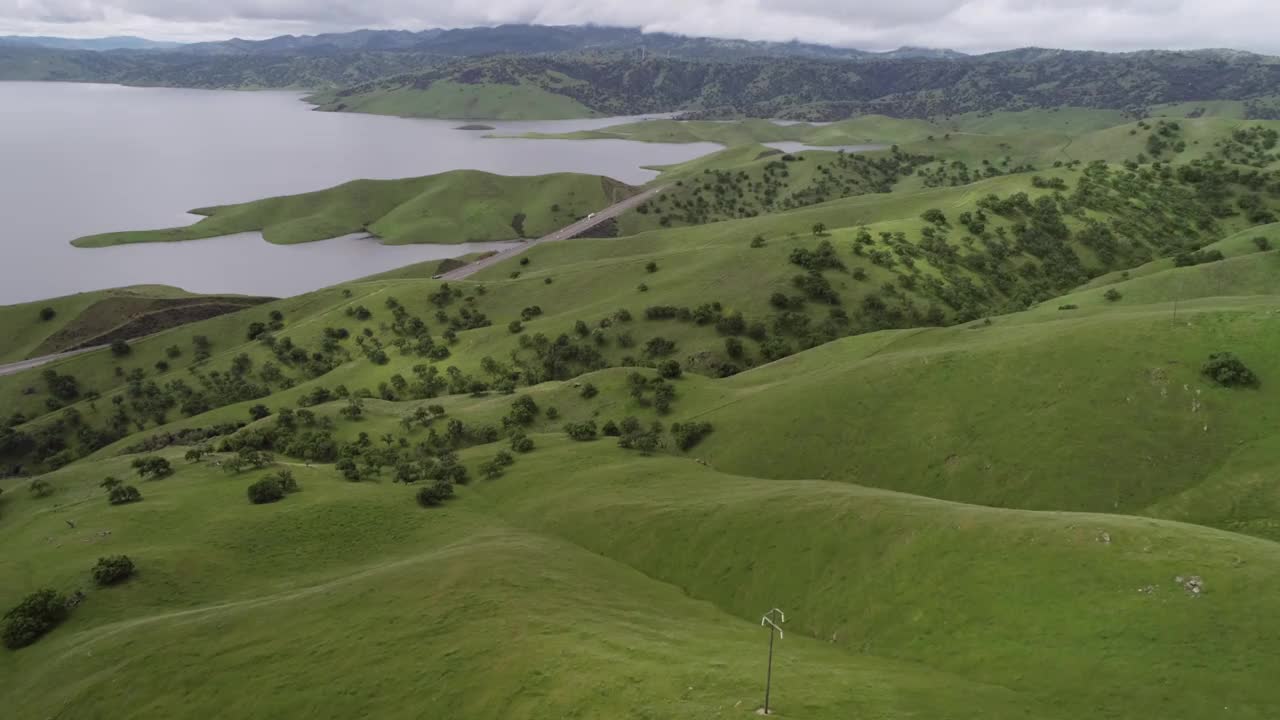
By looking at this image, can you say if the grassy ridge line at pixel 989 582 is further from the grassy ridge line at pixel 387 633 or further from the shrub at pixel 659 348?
the shrub at pixel 659 348

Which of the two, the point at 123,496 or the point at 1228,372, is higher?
the point at 1228,372

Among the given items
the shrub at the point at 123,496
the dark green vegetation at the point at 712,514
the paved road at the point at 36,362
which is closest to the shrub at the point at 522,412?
the dark green vegetation at the point at 712,514

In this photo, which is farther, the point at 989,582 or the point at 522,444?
the point at 522,444

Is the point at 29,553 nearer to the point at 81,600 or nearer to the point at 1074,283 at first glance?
the point at 81,600

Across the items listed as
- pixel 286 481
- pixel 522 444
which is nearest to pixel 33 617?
pixel 286 481

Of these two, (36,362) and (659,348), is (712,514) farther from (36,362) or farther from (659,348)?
(36,362)
